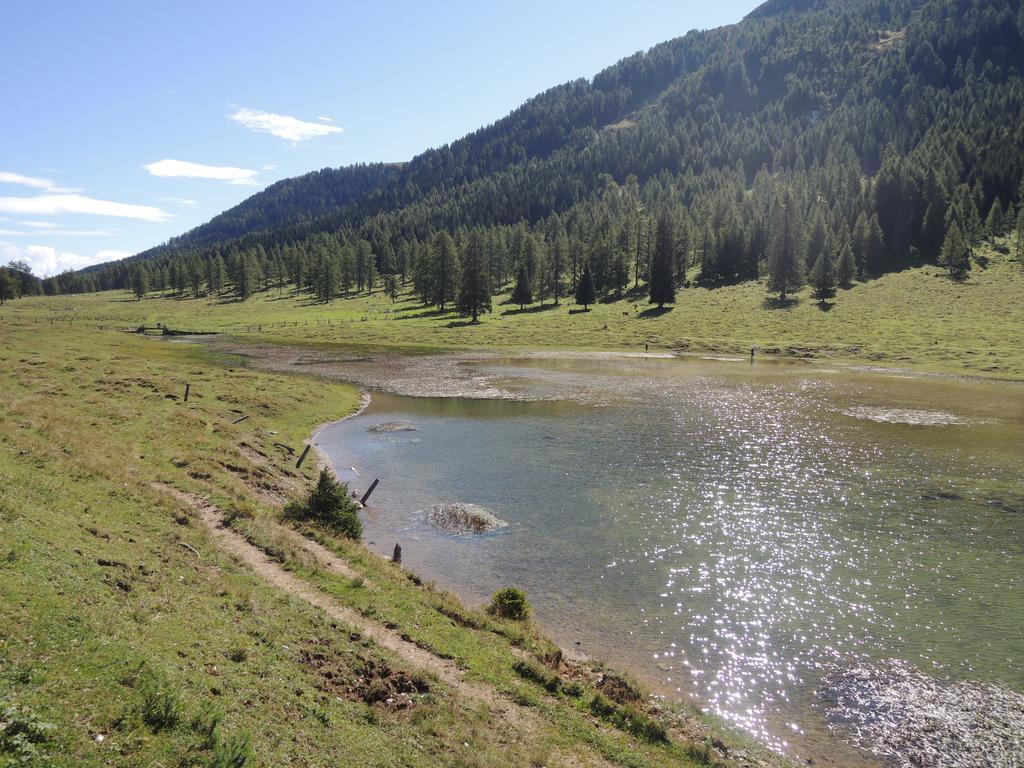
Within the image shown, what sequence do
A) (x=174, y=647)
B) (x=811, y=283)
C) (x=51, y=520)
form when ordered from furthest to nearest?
(x=811, y=283)
(x=51, y=520)
(x=174, y=647)

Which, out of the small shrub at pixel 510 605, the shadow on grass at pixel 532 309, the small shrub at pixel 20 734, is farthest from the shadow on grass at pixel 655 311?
the small shrub at pixel 20 734

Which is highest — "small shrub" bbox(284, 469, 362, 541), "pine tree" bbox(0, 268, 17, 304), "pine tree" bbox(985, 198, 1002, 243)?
"pine tree" bbox(0, 268, 17, 304)

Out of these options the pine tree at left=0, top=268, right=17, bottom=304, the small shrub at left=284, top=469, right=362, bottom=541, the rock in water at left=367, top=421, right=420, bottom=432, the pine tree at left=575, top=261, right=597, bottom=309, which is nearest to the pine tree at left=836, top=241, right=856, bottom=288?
the pine tree at left=575, top=261, right=597, bottom=309

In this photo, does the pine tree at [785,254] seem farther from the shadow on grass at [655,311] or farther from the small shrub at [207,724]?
the small shrub at [207,724]

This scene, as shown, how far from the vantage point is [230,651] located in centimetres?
1172

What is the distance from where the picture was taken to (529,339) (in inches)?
4205

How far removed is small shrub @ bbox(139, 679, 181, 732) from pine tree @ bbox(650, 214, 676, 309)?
409ft

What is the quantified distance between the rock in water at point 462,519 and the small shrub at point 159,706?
1612cm

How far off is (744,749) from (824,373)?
232 feet

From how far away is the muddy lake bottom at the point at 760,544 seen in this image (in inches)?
602

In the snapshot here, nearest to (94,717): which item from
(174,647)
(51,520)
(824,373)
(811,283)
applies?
(174,647)

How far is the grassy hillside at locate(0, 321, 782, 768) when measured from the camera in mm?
8672

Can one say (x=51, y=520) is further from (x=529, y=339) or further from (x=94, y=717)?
(x=529, y=339)

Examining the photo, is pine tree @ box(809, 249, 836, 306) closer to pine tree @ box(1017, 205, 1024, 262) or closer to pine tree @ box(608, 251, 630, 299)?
pine tree @ box(608, 251, 630, 299)
